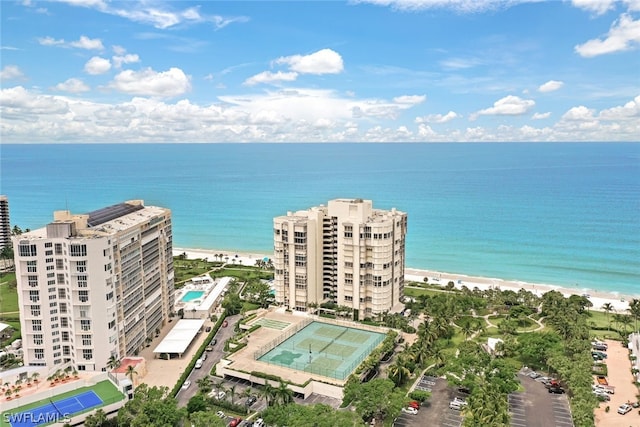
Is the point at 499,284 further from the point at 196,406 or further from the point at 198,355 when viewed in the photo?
the point at 196,406

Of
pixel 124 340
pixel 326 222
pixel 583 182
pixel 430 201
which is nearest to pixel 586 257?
pixel 326 222

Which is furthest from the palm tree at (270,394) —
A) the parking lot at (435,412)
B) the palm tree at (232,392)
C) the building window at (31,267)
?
the building window at (31,267)

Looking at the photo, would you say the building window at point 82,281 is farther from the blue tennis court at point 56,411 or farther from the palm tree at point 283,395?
the palm tree at point 283,395

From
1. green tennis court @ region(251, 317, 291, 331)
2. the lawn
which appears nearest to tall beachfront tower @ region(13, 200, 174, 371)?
the lawn

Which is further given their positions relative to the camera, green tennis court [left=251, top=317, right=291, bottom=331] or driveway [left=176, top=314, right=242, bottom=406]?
green tennis court [left=251, top=317, right=291, bottom=331]

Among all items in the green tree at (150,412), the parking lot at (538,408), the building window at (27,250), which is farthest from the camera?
the building window at (27,250)

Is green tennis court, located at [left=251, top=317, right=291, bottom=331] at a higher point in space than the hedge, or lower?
higher

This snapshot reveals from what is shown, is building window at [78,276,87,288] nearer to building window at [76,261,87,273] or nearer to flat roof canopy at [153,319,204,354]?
building window at [76,261,87,273]
